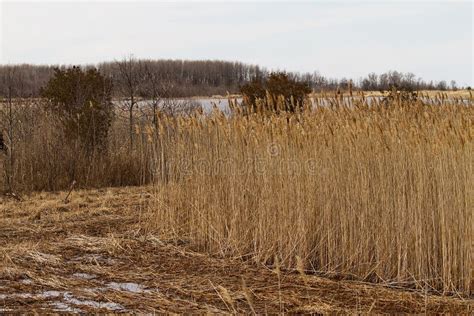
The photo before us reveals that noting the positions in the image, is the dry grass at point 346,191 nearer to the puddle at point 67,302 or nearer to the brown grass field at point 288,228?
the brown grass field at point 288,228

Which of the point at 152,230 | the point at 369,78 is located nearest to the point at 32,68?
the point at 369,78

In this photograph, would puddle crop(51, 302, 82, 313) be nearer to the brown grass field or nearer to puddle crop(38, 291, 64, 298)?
the brown grass field

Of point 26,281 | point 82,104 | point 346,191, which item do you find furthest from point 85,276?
point 82,104

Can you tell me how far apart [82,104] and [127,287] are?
7737 mm

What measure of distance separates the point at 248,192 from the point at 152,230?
158 cm

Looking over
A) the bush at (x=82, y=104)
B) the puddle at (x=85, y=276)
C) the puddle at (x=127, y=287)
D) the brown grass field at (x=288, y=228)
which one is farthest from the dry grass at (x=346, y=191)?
the bush at (x=82, y=104)

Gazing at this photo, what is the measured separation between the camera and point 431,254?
534cm

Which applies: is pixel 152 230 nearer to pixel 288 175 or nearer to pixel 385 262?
pixel 288 175

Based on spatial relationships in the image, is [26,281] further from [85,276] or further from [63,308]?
[63,308]

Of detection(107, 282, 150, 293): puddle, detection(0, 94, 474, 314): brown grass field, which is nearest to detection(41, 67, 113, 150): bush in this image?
detection(0, 94, 474, 314): brown grass field

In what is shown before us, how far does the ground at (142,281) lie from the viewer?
4.78 metres

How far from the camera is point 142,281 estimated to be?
5586 millimetres

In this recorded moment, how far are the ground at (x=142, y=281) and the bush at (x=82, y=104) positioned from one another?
12.7 ft

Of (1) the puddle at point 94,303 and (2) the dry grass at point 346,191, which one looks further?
(2) the dry grass at point 346,191
